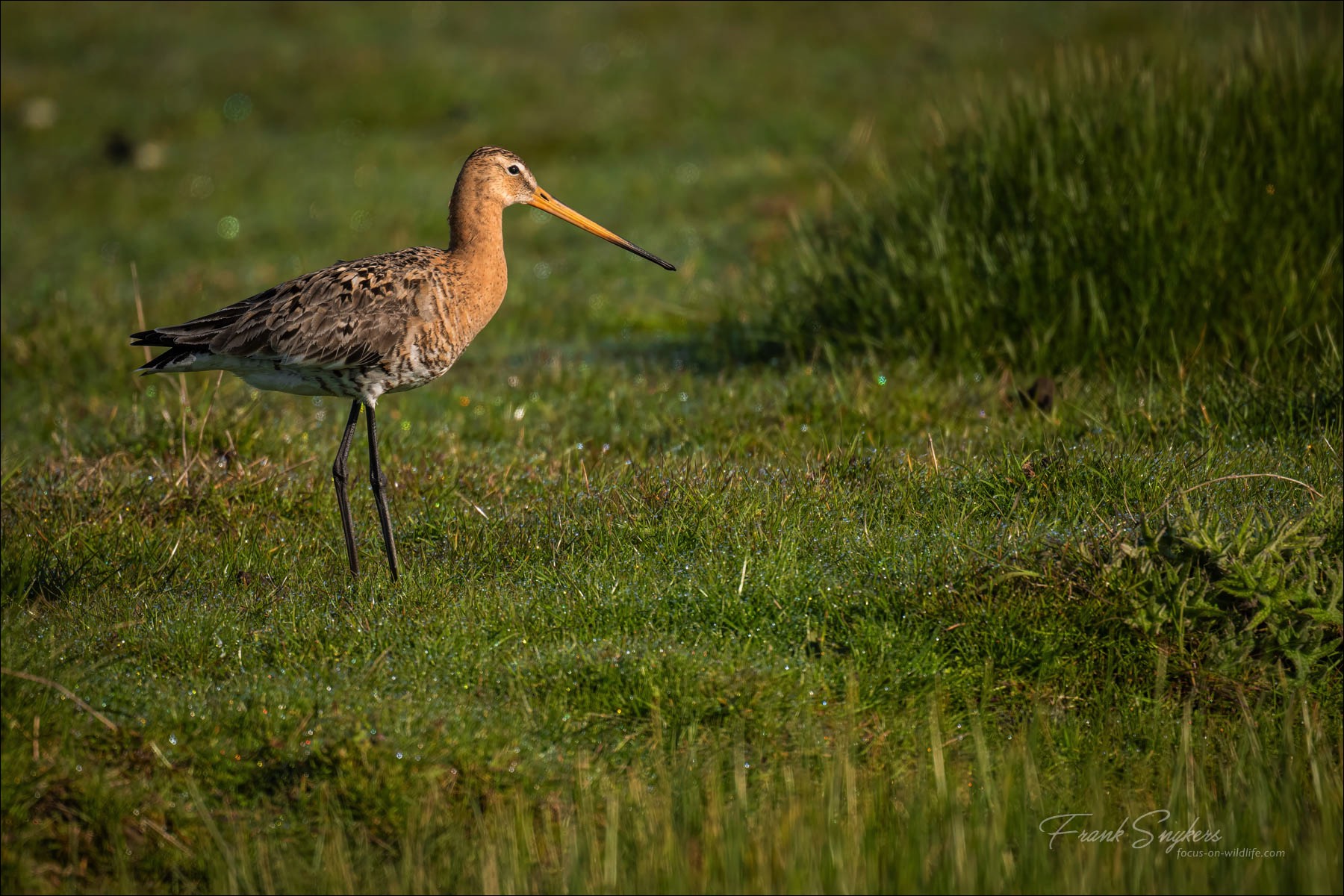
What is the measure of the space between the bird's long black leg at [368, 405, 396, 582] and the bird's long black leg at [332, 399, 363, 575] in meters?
0.10

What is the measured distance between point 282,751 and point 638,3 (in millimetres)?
23020

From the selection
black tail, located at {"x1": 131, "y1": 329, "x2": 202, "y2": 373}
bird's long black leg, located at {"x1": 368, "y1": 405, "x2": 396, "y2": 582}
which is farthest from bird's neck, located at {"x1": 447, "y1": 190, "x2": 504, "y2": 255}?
black tail, located at {"x1": 131, "y1": 329, "x2": 202, "y2": 373}

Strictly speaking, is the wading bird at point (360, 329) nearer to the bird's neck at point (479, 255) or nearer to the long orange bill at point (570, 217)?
the bird's neck at point (479, 255)

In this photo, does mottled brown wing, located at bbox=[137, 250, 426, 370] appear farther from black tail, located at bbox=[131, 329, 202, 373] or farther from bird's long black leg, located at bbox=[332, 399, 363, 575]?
bird's long black leg, located at bbox=[332, 399, 363, 575]

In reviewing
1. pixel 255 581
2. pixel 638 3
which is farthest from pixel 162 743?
pixel 638 3

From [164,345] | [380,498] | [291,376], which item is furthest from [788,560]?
[164,345]

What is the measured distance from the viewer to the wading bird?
5.80 meters

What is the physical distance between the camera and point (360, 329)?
5781 mm

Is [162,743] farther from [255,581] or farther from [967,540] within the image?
[967,540]

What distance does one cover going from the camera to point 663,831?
156 inches

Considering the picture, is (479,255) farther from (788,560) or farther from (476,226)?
(788,560)

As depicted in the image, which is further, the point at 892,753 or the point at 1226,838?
the point at 892,753

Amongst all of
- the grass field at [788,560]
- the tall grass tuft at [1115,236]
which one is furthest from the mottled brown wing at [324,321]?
the tall grass tuft at [1115,236]

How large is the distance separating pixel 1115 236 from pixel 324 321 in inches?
184
